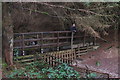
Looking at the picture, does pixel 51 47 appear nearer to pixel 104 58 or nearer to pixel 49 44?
pixel 49 44

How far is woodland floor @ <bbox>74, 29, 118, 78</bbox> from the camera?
8329 millimetres

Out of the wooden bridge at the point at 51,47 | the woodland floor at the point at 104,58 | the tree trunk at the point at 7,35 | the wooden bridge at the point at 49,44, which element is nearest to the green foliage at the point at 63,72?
the wooden bridge at the point at 51,47

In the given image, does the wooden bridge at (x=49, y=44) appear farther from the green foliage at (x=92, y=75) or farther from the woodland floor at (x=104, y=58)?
the green foliage at (x=92, y=75)

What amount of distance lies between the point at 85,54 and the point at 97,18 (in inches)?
143

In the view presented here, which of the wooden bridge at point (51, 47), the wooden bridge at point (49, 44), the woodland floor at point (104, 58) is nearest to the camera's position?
the wooden bridge at point (51, 47)

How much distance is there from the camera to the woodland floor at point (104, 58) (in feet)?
27.3

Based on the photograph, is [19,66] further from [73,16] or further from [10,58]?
[73,16]

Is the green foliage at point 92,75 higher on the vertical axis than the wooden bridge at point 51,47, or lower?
lower

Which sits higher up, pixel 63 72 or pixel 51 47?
pixel 51 47

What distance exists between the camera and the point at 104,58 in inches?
388

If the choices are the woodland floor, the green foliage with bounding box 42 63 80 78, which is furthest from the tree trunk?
the woodland floor

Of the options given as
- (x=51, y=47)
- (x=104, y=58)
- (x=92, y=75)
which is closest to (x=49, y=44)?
(x=51, y=47)

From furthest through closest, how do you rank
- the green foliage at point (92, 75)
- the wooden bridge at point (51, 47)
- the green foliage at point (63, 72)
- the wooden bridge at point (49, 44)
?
the wooden bridge at point (49, 44) < the wooden bridge at point (51, 47) < the green foliage at point (63, 72) < the green foliage at point (92, 75)

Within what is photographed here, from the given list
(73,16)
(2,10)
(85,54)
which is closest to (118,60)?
(85,54)
